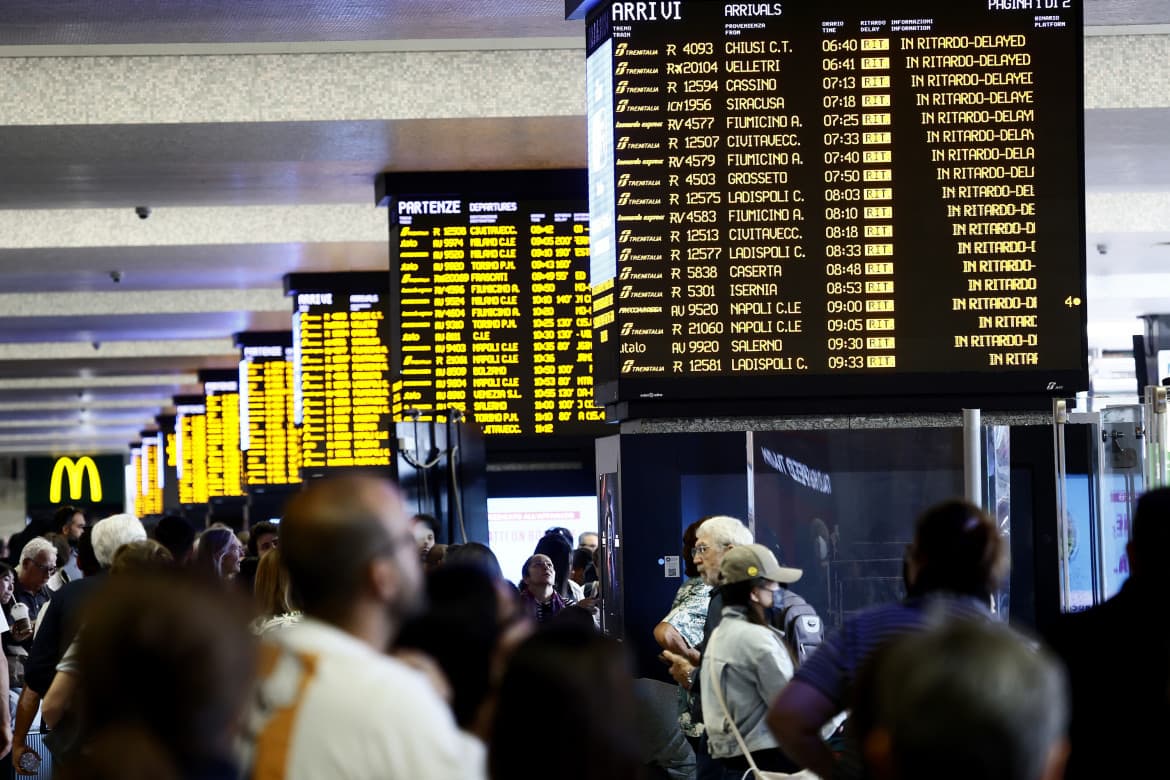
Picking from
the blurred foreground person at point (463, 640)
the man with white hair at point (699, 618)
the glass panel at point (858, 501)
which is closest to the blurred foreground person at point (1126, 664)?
the blurred foreground person at point (463, 640)

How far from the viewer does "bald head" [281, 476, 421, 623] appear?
2775 mm

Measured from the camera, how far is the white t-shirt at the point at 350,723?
2.54 metres

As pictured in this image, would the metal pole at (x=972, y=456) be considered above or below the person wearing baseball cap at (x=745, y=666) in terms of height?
above

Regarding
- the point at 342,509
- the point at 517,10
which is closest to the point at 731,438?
the point at 517,10

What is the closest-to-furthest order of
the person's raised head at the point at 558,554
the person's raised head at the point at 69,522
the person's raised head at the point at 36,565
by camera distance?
the person's raised head at the point at 558,554
the person's raised head at the point at 36,565
the person's raised head at the point at 69,522

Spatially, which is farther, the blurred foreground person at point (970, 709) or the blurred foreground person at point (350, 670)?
the blurred foreground person at point (350, 670)

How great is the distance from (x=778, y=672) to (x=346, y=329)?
13.0 meters

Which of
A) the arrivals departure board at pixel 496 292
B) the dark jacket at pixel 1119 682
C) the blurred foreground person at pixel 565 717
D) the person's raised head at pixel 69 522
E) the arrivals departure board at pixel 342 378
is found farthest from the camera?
the arrivals departure board at pixel 342 378

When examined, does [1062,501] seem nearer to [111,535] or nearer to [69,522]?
[111,535]

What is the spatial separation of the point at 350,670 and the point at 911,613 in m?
1.66

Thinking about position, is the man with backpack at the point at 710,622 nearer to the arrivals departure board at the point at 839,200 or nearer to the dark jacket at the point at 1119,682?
the arrivals departure board at the point at 839,200

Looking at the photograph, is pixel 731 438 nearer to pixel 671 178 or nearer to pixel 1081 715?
pixel 671 178

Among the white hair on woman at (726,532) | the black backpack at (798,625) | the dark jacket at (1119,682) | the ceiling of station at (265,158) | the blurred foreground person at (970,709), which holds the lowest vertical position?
the black backpack at (798,625)

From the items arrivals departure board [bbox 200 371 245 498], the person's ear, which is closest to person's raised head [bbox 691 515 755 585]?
the person's ear
